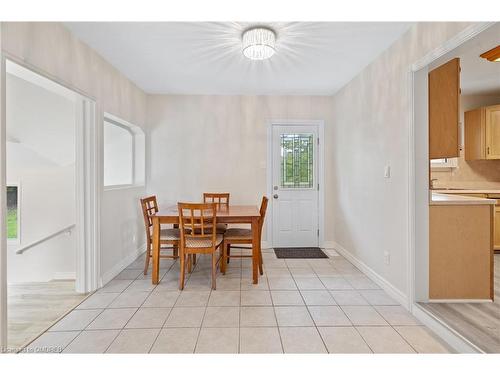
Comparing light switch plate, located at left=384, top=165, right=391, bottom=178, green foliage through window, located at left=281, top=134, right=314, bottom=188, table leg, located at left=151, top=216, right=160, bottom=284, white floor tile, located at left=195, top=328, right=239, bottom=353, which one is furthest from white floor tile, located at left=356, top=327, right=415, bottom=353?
green foliage through window, located at left=281, top=134, right=314, bottom=188

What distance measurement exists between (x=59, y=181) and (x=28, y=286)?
1.29 m

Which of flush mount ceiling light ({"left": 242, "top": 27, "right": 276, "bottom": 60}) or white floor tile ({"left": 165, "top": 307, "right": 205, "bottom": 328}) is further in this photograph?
flush mount ceiling light ({"left": 242, "top": 27, "right": 276, "bottom": 60})

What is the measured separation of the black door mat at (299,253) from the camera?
398 centimetres

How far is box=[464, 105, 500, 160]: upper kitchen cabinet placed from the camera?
402cm

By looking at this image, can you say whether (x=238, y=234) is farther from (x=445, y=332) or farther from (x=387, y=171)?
(x=445, y=332)

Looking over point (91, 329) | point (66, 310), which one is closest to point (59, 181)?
point (66, 310)

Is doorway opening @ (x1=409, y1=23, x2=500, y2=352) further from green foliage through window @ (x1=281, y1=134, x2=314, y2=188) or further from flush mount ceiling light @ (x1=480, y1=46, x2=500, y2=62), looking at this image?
green foliage through window @ (x1=281, y1=134, x2=314, y2=188)

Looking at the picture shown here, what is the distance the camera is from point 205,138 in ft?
14.3

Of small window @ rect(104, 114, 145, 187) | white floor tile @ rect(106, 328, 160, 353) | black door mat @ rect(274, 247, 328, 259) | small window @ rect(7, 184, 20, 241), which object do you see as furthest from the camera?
black door mat @ rect(274, 247, 328, 259)

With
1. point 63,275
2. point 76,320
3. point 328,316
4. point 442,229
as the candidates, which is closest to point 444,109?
point 442,229

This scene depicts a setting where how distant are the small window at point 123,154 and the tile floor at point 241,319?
144 cm

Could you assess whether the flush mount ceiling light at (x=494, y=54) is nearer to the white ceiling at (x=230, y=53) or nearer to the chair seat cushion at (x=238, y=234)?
the white ceiling at (x=230, y=53)

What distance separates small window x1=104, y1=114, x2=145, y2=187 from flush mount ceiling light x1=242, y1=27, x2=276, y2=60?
6.79 ft

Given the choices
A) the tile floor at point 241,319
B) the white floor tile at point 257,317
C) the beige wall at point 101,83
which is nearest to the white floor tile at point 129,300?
the tile floor at point 241,319
